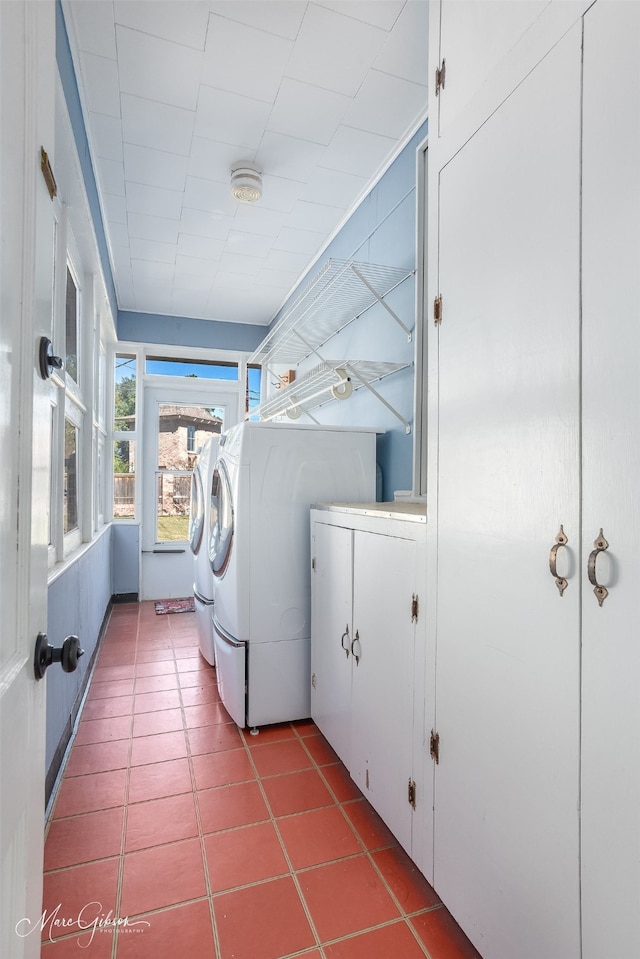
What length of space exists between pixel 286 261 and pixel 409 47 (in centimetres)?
192

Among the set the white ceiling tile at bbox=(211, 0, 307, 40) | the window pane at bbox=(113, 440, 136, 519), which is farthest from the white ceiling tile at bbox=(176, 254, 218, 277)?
A: the white ceiling tile at bbox=(211, 0, 307, 40)

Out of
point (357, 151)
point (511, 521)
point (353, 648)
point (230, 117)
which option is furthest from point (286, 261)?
point (511, 521)

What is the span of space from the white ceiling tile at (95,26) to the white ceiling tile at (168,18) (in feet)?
0.14

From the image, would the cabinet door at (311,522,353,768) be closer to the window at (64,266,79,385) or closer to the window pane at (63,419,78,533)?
Answer: the window pane at (63,419,78,533)

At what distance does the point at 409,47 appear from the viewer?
190cm

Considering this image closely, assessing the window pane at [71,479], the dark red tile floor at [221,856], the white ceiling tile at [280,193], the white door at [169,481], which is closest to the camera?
the dark red tile floor at [221,856]

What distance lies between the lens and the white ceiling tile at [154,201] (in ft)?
9.27

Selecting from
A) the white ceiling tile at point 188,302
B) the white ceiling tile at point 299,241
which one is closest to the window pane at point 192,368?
the white ceiling tile at point 188,302

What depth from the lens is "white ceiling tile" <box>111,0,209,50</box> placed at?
173 cm

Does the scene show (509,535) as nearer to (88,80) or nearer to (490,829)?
(490,829)

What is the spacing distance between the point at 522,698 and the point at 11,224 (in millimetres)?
1155

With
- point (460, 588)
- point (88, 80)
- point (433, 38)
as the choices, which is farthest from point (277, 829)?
point (88, 80)

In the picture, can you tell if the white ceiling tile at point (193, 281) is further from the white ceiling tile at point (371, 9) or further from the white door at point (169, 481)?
the white ceiling tile at point (371, 9)

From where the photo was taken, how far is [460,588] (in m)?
1.19
